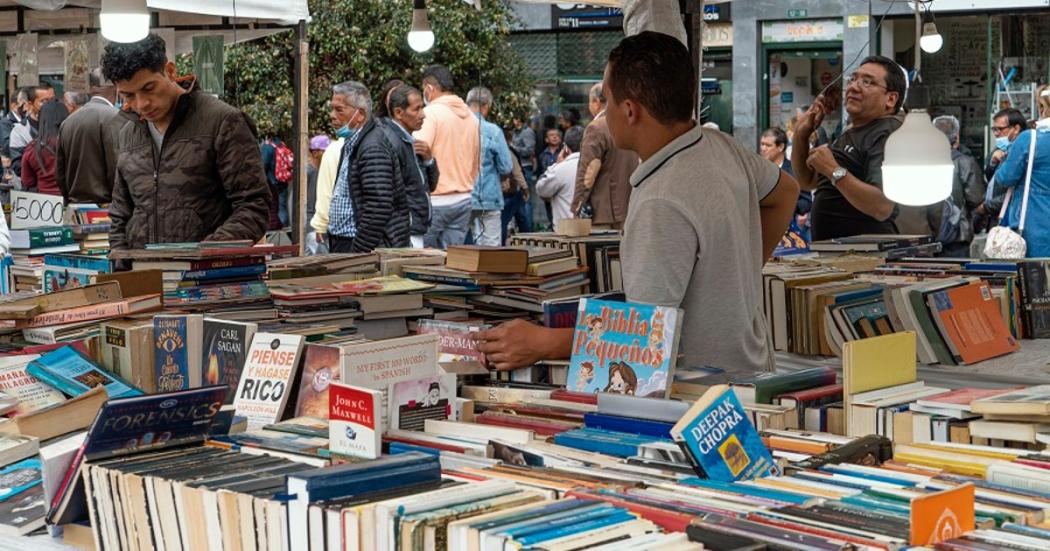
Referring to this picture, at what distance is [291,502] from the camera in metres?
2.17

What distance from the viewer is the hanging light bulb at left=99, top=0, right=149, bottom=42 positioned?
6.33m

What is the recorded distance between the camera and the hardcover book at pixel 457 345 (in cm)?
365

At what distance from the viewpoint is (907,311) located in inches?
190

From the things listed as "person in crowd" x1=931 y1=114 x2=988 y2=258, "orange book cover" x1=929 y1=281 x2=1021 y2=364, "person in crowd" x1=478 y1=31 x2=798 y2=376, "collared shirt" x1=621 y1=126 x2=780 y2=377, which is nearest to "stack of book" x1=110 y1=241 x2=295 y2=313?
"person in crowd" x1=478 y1=31 x2=798 y2=376

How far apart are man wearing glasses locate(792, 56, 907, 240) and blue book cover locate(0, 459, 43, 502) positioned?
3.71 metres

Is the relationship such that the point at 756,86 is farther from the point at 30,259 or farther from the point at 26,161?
the point at 30,259

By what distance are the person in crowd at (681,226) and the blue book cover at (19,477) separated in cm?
121

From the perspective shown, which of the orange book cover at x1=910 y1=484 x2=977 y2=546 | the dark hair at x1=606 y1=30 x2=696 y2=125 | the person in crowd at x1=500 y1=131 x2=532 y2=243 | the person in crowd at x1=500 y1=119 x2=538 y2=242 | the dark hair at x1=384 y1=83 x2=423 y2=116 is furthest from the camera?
the person in crowd at x1=500 y1=119 x2=538 y2=242

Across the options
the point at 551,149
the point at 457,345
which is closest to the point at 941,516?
the point at 457,345

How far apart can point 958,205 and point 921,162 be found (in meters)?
5.52

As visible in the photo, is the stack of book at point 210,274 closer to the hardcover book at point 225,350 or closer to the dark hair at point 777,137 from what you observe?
the hardcover book at point 225,350

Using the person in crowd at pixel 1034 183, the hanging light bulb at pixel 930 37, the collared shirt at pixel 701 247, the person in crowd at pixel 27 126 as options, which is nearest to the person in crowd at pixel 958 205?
the person in crowd at pixel 1034 183

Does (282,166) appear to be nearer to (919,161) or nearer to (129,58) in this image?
(129,58)

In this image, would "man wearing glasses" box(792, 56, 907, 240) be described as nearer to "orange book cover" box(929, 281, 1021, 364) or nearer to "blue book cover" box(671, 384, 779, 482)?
"orange book cover" box(929, 281, 1021, 364)
